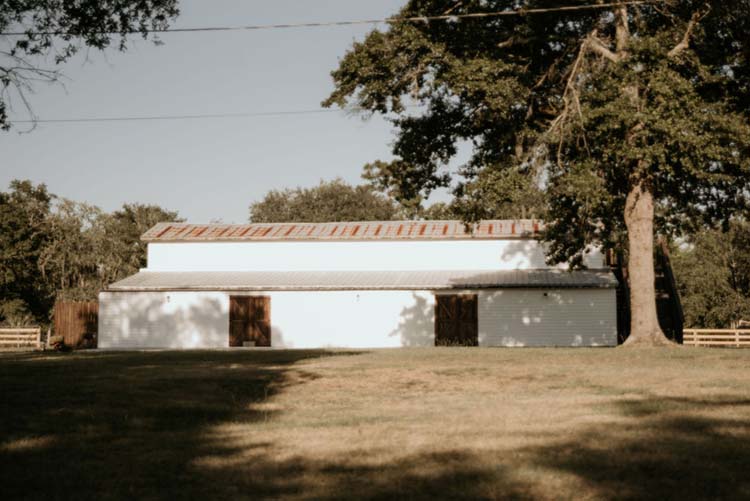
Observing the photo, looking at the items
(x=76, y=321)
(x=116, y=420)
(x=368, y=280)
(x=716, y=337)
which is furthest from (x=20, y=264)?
(x=116, y=420)

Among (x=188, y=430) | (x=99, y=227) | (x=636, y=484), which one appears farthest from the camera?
(x=99, y=227)

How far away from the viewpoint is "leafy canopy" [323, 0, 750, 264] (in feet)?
69.3

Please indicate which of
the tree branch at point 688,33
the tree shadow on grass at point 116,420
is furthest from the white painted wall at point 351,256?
the tree shadow on grass at point 116,420

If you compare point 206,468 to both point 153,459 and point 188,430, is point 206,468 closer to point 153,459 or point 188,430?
point 153,459

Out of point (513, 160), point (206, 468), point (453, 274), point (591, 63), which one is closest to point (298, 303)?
point (453, 274)

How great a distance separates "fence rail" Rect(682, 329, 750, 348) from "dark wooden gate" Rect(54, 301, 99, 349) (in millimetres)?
27873

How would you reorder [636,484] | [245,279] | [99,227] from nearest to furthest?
[636,484] < [245,279] < [99,227]

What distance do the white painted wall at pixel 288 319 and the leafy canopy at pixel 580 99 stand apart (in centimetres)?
1104

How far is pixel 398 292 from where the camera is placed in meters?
37.2

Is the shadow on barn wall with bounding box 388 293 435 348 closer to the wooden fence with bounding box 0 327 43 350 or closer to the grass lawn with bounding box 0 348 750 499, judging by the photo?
the wooden fence with bounding box 0 327 43 350

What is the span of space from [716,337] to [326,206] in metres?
48.2

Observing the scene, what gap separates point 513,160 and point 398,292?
14121 millimetres

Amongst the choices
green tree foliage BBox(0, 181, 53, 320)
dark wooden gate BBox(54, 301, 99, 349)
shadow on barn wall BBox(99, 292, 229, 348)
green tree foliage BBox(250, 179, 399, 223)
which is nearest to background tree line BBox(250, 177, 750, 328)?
green tree foliage BBox(250, 179, 399, 223)

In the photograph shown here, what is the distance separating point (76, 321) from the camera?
133 ft
